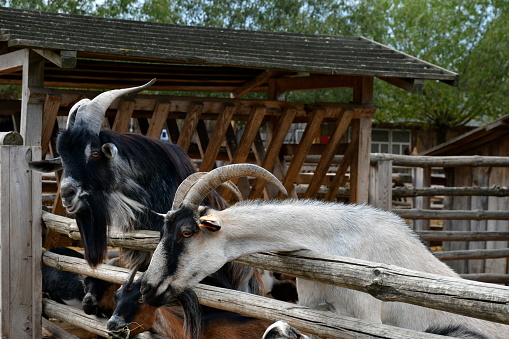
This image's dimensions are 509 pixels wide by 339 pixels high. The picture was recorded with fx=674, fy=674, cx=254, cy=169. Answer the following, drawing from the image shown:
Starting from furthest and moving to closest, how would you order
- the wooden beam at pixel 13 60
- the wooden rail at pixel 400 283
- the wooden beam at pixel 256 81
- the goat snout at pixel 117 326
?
the wooden beam at pixel 256 81
the wooden beam at pixel 13 60
the goat snout at pixel 117 326
the wooden rail at pixel 400 283

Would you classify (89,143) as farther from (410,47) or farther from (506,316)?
(410,47)

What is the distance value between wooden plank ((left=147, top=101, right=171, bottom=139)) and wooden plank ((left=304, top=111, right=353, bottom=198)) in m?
1.88

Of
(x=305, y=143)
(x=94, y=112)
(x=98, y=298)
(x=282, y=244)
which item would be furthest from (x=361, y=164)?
(x=282, y=244)

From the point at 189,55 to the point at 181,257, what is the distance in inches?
129

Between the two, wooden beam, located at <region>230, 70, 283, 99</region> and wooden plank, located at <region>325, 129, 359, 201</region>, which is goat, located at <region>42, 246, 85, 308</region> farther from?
wooden beam, located at <region>230, 70, 283, 99</region>

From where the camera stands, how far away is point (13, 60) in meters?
6.51

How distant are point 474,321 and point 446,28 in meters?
19.5

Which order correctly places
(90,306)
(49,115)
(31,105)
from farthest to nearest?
1. (49,115)
2. (31,105)
3. (90,306)

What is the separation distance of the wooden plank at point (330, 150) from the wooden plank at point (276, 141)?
0.51m

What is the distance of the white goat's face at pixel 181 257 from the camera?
3.42 m

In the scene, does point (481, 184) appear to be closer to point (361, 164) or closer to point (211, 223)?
point (361, 164)

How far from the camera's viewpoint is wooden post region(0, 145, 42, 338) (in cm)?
539

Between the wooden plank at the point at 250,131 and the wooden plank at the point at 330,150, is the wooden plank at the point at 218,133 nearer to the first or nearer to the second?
the wooden plank at the point at 250,131

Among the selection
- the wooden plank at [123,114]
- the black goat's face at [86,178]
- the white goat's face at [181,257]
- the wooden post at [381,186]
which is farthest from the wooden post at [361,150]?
the white goat's face at [181,257]
